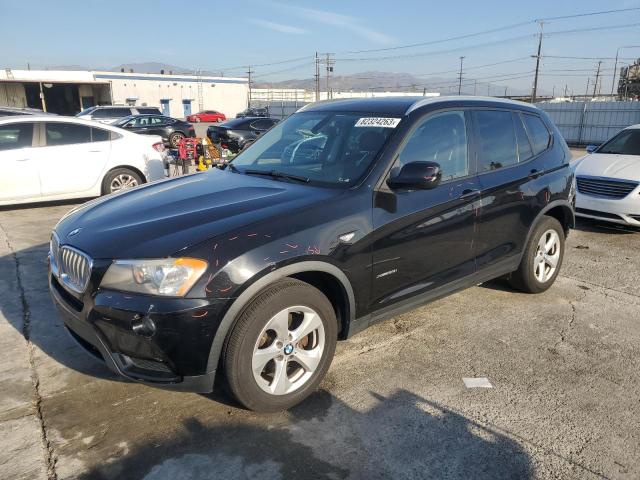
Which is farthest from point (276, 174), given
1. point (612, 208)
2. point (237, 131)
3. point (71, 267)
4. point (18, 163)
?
point (237, 131)

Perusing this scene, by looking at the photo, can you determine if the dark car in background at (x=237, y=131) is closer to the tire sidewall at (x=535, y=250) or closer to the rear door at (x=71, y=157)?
the rear door at (x=71, y=157)

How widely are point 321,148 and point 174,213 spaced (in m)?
1.31

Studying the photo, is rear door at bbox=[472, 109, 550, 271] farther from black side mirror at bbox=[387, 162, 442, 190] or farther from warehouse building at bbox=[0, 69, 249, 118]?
warehouse building at bbox=[0, 69, 249, 118]

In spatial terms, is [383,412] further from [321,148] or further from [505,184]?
[505,184]

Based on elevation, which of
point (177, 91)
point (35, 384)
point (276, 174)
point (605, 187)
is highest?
point (177, 91)

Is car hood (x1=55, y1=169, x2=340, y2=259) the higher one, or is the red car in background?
the red car in background

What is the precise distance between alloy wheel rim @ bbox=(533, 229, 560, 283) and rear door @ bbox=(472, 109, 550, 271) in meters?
0.37

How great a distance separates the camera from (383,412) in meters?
2.99

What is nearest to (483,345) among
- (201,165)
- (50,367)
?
(50,367)

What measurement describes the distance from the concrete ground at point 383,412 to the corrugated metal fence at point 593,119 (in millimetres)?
22341

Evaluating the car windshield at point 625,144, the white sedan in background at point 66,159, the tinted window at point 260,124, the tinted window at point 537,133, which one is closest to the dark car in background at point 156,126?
the tinted window at point 260,124

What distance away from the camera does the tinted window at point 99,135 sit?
848 centimetres

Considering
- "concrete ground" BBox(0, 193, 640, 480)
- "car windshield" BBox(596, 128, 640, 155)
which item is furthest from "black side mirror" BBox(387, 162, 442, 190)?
"car windshield" BBox(596, 128, 640, 155)

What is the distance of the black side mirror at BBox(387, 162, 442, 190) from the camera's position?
3178mm
